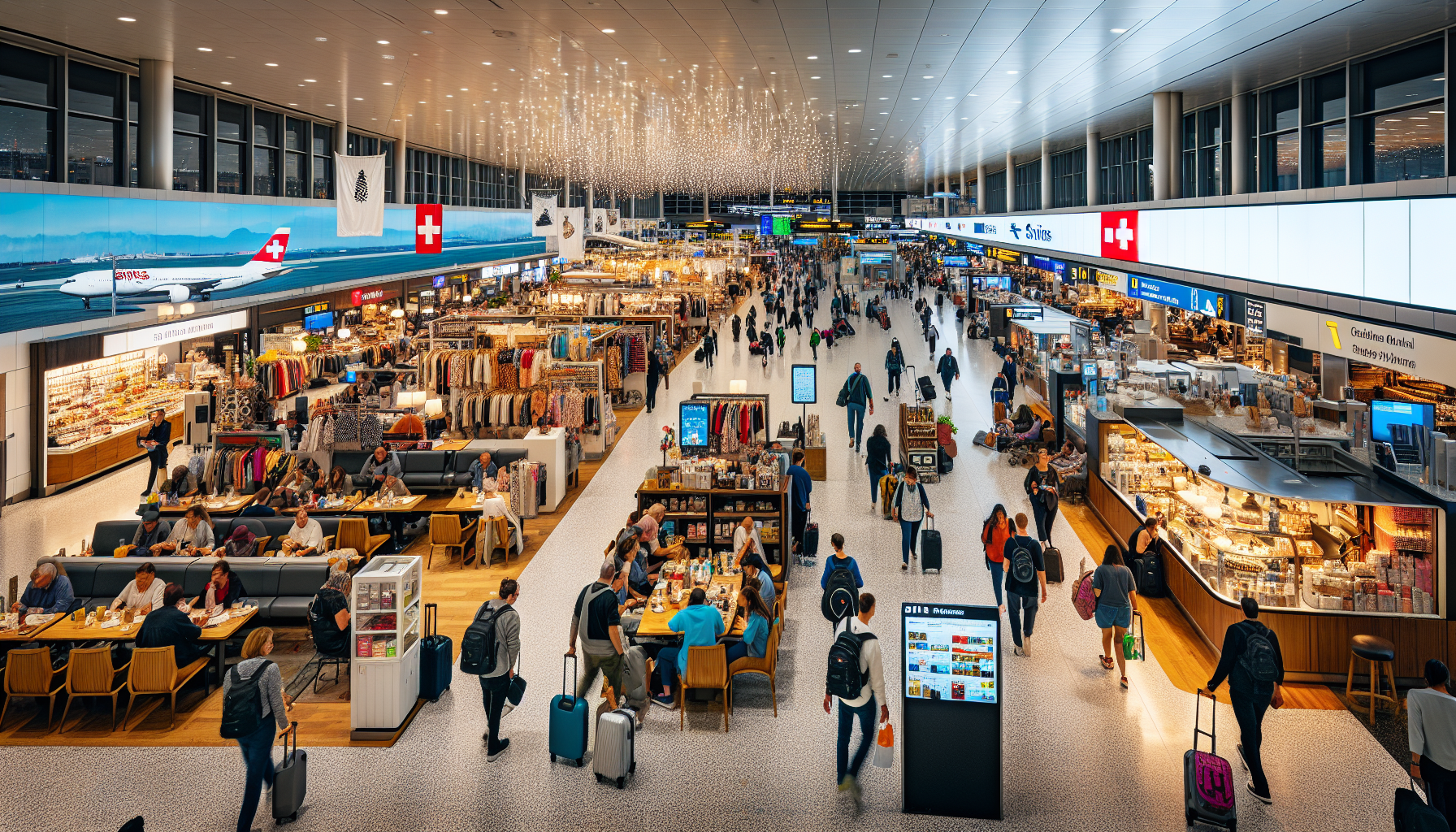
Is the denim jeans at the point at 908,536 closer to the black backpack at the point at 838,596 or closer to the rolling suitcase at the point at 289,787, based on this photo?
the black backpack at the point at 838,596

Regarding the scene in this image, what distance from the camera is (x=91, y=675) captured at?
7.14 metres

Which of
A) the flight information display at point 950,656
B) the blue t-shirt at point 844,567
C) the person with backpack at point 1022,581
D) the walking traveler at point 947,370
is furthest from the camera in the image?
the walking traveler at point 947,370

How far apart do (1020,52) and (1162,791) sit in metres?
9.69

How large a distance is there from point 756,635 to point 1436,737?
4.16 m

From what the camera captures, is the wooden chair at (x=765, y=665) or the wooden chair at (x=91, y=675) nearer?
the wooden chair at (x=91, y=675)

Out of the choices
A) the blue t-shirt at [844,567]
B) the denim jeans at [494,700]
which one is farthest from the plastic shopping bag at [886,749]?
the denim jeans at [494,700]

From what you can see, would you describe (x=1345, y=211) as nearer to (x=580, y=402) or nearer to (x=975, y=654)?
(x=975, y=654)

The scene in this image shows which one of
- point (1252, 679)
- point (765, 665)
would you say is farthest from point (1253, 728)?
point (765, 665)

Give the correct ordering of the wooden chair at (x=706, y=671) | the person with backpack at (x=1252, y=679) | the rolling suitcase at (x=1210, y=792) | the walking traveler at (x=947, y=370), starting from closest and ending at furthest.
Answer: the rolling suitcase at (x=1210, y=792) → the person with backpack at (x=1252, y=679) → the wooden chair at (x=706, y=671) → the walking traveler at (x=947, y=370)

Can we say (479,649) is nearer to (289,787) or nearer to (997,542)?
(289,787)

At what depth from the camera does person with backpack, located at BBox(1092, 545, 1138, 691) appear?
7766 mm

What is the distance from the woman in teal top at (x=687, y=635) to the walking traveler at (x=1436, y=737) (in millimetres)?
4287

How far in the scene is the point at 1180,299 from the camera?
524 inches

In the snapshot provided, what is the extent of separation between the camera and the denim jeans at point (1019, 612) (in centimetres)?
825
